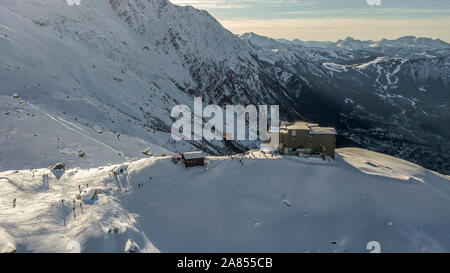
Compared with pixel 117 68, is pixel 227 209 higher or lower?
lower

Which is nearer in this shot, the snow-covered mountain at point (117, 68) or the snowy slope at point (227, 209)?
the snowy slope at point (227, 209)

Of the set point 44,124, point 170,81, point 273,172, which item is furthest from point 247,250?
point 170,81

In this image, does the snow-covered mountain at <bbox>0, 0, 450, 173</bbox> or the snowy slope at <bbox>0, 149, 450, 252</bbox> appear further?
the snow-covered mountain at <bbox>0, 0, 450, 173</bbox>

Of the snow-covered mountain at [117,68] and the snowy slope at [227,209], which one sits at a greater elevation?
the snow-covered mountain at [117,68]

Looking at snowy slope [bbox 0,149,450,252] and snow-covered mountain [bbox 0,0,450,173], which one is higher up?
snow-covered mountain [bbox 0,0,450,173]

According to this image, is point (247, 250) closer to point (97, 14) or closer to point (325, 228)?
point (325, 228)

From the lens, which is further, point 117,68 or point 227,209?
point 117,68

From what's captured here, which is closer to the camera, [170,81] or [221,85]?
[170,81]
